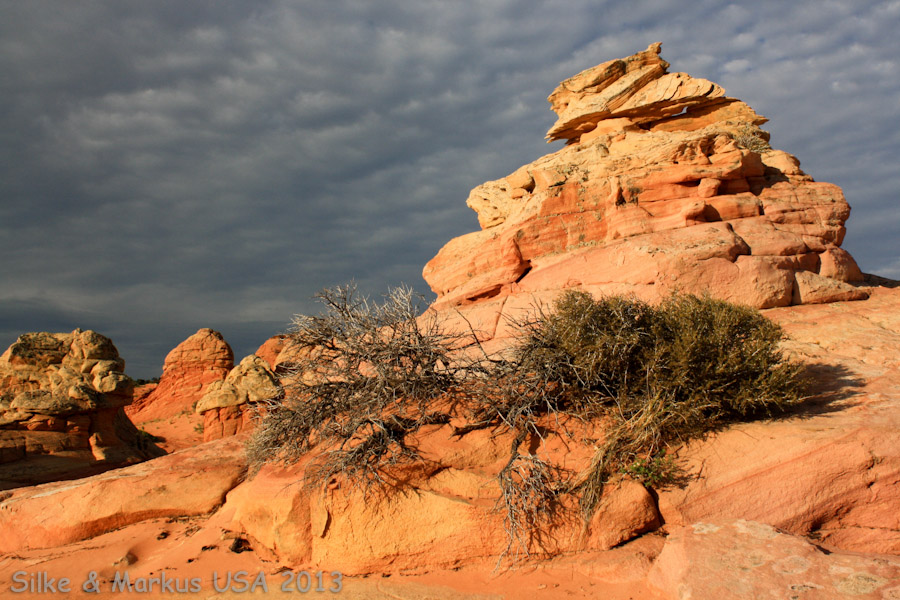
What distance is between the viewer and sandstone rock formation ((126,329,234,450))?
105 ft

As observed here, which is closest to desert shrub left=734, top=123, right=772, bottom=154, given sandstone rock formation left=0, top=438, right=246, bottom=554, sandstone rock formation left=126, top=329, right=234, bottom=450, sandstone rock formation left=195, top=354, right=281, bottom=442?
sandstone rock formation left=0, top=438, right=246, bottom=554

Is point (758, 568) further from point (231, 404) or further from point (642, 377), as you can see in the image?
point (231, 404)

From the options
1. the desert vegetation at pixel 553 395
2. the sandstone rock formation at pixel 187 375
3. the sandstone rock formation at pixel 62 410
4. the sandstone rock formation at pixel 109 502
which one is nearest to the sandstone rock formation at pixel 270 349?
the sandstone rock formation at pixel 187 375

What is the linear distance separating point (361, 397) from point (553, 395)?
303 centimetres

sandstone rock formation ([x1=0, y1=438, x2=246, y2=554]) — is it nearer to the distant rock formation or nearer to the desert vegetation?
the desert vegetation

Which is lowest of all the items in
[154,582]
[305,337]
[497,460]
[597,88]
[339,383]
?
[154,582]

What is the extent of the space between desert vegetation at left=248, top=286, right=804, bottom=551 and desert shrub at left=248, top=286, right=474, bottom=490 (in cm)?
3

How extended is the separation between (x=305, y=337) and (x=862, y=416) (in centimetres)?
888

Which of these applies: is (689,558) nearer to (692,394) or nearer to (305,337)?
(692,394)

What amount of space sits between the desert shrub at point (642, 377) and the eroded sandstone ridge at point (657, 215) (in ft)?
12.4

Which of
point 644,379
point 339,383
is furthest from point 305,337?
point 644,379

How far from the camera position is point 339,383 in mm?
8836

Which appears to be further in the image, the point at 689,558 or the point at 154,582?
the point at 154,582

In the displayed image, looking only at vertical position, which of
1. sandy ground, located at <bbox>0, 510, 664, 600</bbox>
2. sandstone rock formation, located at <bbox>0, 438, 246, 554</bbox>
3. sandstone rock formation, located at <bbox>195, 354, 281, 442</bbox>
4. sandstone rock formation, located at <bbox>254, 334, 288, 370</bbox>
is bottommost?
sandy ground, located at <bbox>0, 510, 664, 600</bbox>
